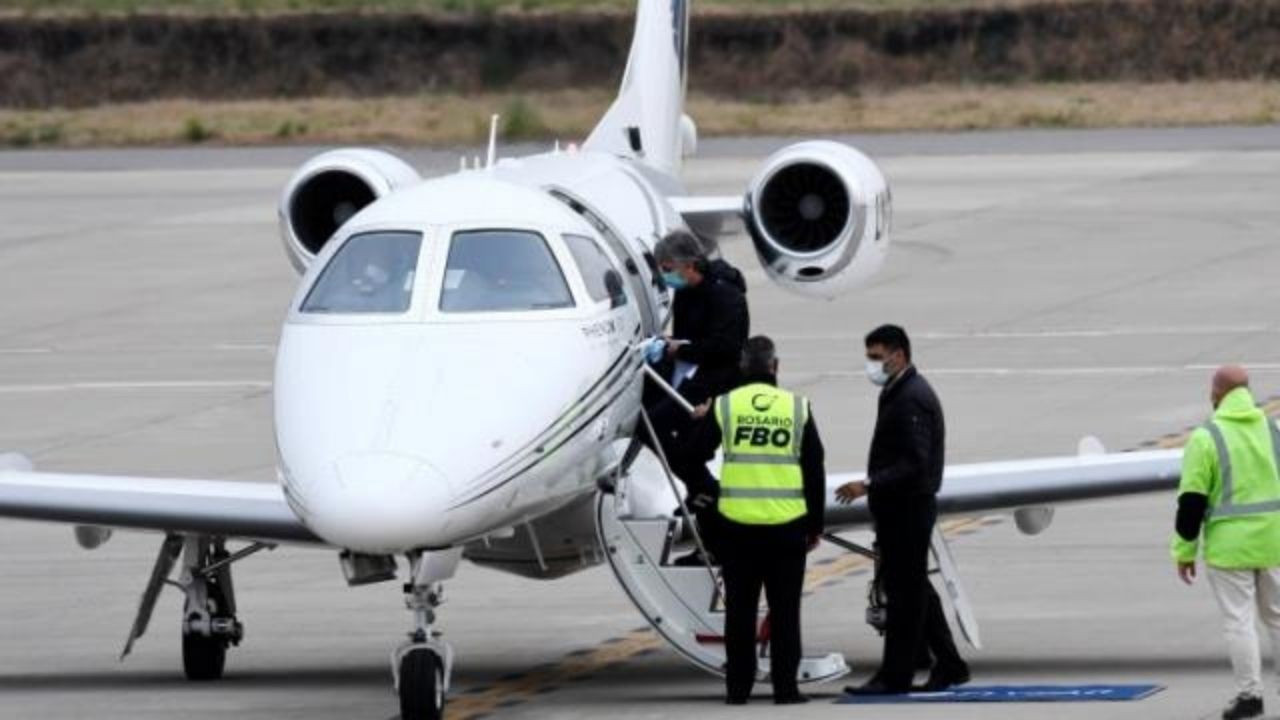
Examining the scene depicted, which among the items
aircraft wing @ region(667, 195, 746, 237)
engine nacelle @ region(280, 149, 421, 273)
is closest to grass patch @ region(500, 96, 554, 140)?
aircraft wing @ region(667, 195, 746, 237)

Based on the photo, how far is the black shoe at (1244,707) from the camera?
14.8 metres

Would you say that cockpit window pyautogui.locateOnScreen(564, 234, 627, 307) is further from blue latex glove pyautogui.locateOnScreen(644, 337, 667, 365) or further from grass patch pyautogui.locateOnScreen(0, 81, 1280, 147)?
grass patch pyautogui.locateOnScreen(0, 81, 1280, 147)

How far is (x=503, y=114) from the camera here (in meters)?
69.9

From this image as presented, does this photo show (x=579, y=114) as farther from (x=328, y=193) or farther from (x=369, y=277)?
(x=369, y=277)

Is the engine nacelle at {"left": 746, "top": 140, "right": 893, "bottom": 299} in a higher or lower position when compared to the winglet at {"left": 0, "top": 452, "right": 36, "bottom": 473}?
higher

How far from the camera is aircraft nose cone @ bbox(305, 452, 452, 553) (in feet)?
46.2

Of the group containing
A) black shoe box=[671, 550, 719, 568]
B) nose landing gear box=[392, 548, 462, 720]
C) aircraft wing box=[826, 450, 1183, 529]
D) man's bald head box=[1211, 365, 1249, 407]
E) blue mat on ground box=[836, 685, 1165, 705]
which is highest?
man's bald head box=[1211, 365, 1249, 407]

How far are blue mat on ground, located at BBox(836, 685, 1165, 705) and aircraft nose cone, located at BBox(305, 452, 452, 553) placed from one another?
110 inches

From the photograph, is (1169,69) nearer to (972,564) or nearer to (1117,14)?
(1117,14)

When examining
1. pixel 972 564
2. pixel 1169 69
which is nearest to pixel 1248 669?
pixel 972 564

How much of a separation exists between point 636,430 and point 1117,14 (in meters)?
62.7

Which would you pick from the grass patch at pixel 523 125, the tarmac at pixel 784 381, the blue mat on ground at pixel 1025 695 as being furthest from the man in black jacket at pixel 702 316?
the grass patch at pixel 523 125

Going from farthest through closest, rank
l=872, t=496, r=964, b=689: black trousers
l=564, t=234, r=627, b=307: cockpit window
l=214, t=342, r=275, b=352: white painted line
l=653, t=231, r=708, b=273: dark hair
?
1. l=214, t=342, r=275, b=352: white painted line
2. l=653, t=231, r=708, b=273: dark hair
3. l=564, t=234, r=627, b=307: cockpit window
4. l=872, t=496, r=964, b=689: black trousers

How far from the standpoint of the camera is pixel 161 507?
1692 centimetres
